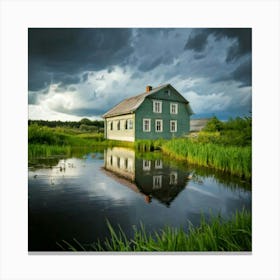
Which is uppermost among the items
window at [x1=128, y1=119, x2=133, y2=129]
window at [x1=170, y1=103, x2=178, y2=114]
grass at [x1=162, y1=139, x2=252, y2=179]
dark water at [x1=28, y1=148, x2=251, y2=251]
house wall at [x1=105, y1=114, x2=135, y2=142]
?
window at [x1=170, y1=103, x2=178, y2=114]

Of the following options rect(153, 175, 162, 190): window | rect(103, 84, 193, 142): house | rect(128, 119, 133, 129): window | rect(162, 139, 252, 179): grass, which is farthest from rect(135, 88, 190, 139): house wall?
rect(153, 175, 162, 190): window

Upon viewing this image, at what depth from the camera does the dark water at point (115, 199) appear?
185 centimetres

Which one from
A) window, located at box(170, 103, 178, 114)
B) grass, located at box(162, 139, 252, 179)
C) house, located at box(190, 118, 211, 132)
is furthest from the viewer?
window, located at box(170, 103, 178, 114)

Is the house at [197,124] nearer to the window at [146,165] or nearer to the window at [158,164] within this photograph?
the window at [158,164]

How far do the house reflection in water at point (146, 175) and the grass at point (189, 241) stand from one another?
0.54 metres

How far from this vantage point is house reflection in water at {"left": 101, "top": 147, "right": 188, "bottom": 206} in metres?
2.46

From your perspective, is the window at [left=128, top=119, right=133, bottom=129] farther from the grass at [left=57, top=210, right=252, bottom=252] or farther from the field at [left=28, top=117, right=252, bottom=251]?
the grass at [left=57, top=210, right=252, bottom=252]

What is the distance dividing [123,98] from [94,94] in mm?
392

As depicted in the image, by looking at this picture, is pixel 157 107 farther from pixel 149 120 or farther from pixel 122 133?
pixel 122 133

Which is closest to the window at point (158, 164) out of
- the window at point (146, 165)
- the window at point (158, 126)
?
the window at point (146, 165)

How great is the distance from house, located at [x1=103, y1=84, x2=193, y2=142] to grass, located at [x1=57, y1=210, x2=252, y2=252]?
2029mm

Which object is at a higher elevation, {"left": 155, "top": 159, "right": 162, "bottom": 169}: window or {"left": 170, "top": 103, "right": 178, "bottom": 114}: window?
{"left": 170, "top": 103, "right": 178, "bottom": 114}: window
